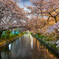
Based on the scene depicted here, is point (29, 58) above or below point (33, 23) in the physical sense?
below

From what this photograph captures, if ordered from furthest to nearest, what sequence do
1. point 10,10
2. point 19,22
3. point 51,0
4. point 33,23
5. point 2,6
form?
point 33,23
point 19,22
point 10,10
point 2,6
point 51,0

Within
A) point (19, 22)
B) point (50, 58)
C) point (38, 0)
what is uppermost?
point (38, 0)

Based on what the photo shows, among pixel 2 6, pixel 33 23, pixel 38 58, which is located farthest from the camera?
pixel 33 23

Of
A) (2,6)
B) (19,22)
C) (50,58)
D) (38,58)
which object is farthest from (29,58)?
(19,22)

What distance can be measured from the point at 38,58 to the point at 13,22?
1728 centimetres

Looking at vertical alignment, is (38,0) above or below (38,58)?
above

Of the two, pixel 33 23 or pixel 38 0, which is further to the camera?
pixel 33 23

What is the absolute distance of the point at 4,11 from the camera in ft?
58.8

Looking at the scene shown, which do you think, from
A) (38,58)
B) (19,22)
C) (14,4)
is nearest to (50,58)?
(38,58)

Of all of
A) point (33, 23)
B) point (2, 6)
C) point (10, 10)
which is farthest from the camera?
point (33, 23)

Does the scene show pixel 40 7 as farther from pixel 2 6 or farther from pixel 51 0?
pixel 2 6

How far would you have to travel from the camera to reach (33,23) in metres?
37.8

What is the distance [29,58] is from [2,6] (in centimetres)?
1092

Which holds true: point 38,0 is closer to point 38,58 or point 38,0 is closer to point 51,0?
point 51,0
